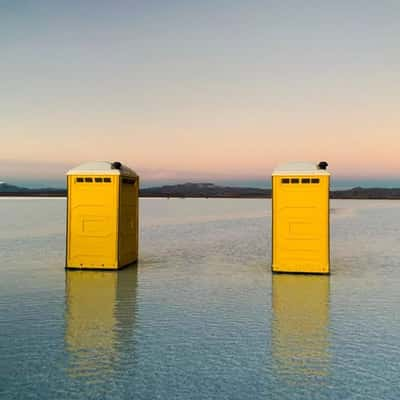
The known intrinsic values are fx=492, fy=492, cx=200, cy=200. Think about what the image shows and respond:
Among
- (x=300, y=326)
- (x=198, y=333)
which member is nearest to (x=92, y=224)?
(x=198, y=333)

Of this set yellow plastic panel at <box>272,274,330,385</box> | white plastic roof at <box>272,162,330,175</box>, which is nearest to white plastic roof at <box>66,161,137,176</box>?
white plastic roof at <box>272,162,330,175</box>

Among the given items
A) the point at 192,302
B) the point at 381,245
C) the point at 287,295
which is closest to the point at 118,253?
the point at 192,302

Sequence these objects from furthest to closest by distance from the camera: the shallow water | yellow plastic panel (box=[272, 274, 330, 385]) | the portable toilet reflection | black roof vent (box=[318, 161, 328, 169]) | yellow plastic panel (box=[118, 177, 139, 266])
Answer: yellow plastic panel (box=[118, 177, 139, 266]) → black roof vent (box=[318, 161, 328, 169]) → the portable toilet reflection → yellow plastic panel (box=[272, 274, 330, 385]) → the shallow water

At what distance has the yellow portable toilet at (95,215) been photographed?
11938 millimetres

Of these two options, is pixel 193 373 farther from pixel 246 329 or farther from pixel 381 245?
pixel 381 245

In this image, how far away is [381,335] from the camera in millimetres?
6816

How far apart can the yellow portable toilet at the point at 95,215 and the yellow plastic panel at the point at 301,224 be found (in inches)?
149

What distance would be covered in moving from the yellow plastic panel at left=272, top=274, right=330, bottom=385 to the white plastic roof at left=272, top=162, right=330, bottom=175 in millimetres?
2404

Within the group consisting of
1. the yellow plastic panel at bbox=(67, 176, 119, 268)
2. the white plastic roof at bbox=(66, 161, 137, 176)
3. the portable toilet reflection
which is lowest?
the portable toilet reflection

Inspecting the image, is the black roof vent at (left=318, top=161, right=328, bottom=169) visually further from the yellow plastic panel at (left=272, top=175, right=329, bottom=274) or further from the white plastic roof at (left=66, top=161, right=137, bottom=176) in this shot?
the white plastic roof at (left=66, top=161, right=137, bottom=176)

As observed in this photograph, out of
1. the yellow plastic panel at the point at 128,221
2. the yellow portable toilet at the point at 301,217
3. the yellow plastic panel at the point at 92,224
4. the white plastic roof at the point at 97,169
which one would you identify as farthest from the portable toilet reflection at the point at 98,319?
the yellow portable toilet at the point at 301,217

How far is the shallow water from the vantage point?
4.97 metres

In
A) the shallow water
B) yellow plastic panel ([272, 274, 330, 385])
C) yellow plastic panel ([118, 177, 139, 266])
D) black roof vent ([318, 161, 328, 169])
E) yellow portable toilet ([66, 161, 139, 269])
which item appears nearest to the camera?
the shallow water

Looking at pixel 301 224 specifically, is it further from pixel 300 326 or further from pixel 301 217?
pixel 300 326
